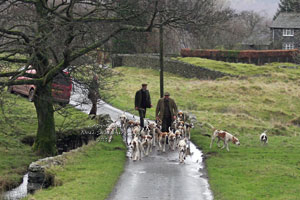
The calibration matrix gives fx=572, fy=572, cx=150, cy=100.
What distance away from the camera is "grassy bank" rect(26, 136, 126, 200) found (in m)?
15.1

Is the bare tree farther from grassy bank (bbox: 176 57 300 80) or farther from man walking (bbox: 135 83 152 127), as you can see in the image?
grassy bank (bbox: 176 57 300 80)

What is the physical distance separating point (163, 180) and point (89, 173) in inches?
92.9

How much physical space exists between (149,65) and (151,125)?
43575mm

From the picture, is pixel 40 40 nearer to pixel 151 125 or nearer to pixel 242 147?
pixel 151 125

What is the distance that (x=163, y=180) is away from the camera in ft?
55.1

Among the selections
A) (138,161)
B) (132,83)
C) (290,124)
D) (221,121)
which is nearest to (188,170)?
(138,161)

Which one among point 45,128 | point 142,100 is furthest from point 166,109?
point 45,128

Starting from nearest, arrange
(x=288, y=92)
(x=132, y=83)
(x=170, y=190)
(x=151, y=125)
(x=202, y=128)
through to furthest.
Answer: (x=170, y=190) → (x=151, y=125) → (x=202, y=128) → (x=288, y=92) → (x=132, y=83)

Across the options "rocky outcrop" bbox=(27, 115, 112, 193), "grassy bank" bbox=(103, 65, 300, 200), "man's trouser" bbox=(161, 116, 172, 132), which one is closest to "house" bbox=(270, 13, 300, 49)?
"grassy bank" bbox=(103, 65, 300, 200)

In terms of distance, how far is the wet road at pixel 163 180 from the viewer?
15.1 metres

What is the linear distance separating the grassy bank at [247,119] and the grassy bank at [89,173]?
304 cm

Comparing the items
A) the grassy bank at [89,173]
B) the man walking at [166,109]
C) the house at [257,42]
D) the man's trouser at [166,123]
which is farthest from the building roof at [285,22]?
the grassy bank at [89,173]

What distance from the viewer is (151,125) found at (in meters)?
22.0

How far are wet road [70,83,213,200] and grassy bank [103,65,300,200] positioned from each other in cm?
45
